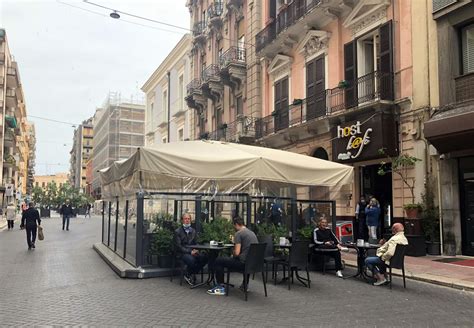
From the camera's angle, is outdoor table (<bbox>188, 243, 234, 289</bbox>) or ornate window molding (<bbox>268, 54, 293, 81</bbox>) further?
ornate window molding (<bbox>268, 54, 293, 81</bbox>)

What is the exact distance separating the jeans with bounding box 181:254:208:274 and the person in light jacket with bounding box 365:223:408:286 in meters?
3.30

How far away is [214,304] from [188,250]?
200cm

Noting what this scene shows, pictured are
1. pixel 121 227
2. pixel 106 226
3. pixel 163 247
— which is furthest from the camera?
pixel 106 226

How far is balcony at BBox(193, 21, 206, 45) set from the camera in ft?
112

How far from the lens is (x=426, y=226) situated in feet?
46.7

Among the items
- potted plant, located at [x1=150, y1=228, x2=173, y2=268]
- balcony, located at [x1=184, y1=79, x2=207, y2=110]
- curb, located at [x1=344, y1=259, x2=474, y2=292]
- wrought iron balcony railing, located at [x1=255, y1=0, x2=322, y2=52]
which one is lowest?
curb, located at [x1=344, y1=259, x2=474, y2=292]

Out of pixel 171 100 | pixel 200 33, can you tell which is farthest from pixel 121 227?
pixel 171 100

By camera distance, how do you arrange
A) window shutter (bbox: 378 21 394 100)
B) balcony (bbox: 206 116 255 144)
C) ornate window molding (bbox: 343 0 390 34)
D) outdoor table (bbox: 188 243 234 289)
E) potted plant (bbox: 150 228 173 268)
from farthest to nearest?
balcony (bbox: 206 116 255 144)
ornate window molding (bbox: 343 0 390 34)
window shutter (bbox: 378 21 394 100)
potted plant (bbox: 150 228 173 268)
outdoor table (bbox: 188 243 234 289)

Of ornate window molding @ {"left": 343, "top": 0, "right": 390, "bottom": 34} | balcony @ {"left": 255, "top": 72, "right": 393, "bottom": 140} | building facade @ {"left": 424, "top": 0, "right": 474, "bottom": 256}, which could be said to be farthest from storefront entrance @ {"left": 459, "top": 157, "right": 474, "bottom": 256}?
ornate window molding @ {"left": 343, "top": 0, "right": 390, "bottom": 34}

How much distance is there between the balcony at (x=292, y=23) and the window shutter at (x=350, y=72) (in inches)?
69.1

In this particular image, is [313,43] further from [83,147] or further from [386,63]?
[83,147]

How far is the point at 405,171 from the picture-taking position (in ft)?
50.4

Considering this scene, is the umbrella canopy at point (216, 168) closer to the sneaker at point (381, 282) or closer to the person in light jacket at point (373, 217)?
the sneaker at point (381, 282)

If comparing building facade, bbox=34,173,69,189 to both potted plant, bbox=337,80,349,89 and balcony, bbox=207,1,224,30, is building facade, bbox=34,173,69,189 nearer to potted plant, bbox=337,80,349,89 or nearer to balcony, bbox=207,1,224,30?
balcony, bbox=207,1,224,30
